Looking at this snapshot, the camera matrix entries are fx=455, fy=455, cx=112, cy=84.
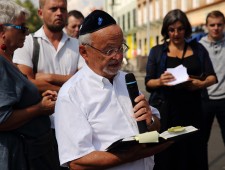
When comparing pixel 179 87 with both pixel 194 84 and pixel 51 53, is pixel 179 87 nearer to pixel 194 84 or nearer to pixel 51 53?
pixel 194 84

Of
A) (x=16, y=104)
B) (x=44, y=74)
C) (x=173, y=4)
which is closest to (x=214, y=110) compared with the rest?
(x=44, y=74)

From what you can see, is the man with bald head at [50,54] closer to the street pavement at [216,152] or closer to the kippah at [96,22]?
the kippah at [96,22]

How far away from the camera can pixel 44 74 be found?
3.65m

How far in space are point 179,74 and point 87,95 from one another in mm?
2110

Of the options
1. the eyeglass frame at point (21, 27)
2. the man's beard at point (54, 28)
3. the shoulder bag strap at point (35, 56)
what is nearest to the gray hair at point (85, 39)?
the eyeglass frame at point (21, 27)

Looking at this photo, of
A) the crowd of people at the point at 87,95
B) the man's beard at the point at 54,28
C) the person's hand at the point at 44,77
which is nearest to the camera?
the crowd of people at the point at 87,95

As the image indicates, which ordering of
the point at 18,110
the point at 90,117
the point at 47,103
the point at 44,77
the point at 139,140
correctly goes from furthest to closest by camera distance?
the point at 44,77 → the point at 47,103 → the point at 18,110 → the point at 90,117 → the point at 139,140

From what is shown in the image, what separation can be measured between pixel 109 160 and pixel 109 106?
279 mm

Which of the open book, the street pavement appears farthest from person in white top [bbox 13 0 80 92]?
the street pavement

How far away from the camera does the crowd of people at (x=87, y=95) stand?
88.7 inches

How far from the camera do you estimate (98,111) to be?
7.52 ft

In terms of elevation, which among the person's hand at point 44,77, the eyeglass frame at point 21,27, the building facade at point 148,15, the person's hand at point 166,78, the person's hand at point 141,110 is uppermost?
the building facade at point 148,15

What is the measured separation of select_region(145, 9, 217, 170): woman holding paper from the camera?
176 inches

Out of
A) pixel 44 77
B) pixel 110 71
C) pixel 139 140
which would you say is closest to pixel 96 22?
pixel 110 71
